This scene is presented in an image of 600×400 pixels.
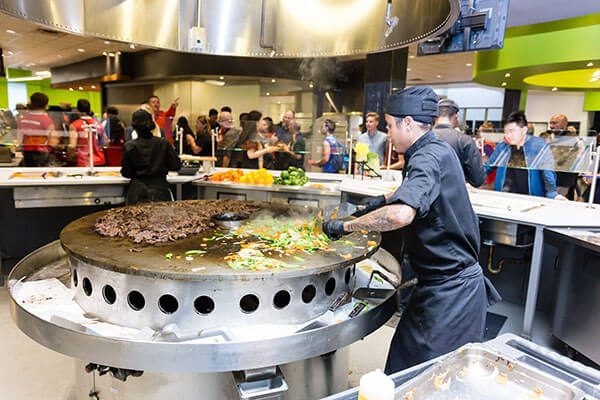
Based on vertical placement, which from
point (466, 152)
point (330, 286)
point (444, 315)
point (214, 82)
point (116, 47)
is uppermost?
point (116, 47)

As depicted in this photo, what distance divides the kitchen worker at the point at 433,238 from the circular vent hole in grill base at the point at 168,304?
0.71m

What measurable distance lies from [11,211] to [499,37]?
16.1 feet

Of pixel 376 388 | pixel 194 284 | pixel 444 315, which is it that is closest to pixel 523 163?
pixel 444 315

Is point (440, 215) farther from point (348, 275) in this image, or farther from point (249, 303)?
→ point (249, 303)

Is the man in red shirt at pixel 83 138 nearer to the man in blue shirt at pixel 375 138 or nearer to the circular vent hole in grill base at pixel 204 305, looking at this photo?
the man in blue shirt at pixel 375 138

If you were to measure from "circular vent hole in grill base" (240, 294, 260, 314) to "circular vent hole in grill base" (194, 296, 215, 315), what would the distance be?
134mm

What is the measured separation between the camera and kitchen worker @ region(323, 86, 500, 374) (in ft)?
5.90

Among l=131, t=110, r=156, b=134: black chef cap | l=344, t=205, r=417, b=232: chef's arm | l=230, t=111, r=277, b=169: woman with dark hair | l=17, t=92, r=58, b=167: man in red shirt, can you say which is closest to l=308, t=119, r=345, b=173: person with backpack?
l=230, t=111, r=277, b=169: woman with dark hair

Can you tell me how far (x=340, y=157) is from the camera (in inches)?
207

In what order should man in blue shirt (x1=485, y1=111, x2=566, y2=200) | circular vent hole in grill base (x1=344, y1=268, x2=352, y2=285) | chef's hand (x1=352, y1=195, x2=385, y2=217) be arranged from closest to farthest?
circular vent hole in grill base (x1=344, y1=268, x2=352, y2=285) < chef's hand (x1=352, y1=195, x2=385, y2=217) < man in blue shirt (x1=485, y1=111, x2=566, y2=200)

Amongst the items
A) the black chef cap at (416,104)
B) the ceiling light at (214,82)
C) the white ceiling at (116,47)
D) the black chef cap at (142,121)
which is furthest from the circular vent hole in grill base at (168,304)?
the ceiling light at (214,82)

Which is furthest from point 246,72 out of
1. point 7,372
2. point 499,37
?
point 7,372

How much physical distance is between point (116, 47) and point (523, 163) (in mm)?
9489

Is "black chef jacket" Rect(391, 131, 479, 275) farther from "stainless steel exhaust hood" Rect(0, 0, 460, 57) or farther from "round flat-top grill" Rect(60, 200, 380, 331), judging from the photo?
"stainless steel exhaust hood" Rect(0, 0, 460, 57)
